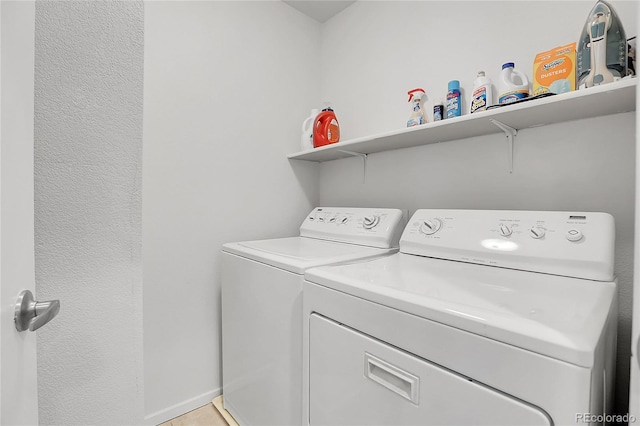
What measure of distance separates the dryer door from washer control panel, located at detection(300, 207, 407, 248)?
706 millimetres

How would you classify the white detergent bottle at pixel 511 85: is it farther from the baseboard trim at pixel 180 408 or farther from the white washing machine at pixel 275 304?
the baseboard trim at pixel 180 408

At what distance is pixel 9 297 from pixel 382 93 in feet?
6.50

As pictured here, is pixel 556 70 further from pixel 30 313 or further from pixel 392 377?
pixel 30 313

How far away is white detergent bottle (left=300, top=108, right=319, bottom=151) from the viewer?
213cm

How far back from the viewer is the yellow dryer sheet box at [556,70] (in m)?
1.17

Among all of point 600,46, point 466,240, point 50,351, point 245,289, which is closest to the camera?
point 50,351

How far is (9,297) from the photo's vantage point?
51 centimetres

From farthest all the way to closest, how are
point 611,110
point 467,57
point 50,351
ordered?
1. point 467,57
2. point 611,110
3. point 50,351

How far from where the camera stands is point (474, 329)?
2.25ft

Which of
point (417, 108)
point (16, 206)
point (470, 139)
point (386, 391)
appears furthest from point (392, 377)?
point (417, 108)

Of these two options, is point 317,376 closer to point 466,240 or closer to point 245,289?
point 245,289

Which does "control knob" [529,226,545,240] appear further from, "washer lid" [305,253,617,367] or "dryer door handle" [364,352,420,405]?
"dryer door handle" [364,352,420,405]

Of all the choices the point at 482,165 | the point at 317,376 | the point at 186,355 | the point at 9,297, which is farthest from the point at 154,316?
the point at 482,165

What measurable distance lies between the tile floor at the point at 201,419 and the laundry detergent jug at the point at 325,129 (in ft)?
5.74
